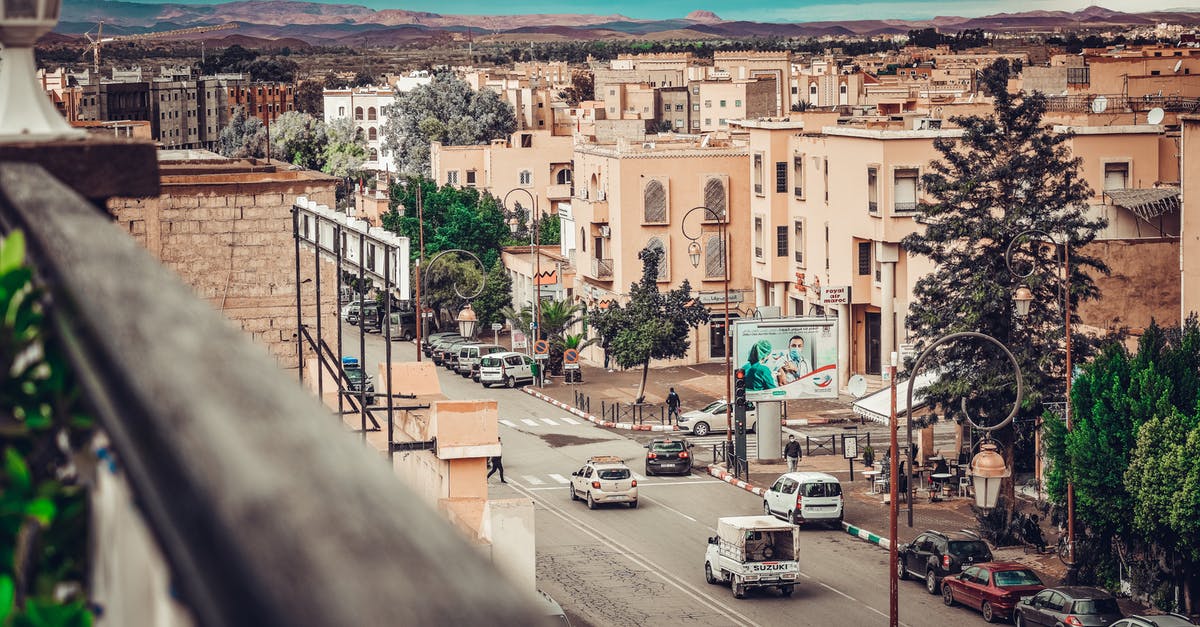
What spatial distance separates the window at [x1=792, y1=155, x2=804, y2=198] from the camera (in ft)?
206

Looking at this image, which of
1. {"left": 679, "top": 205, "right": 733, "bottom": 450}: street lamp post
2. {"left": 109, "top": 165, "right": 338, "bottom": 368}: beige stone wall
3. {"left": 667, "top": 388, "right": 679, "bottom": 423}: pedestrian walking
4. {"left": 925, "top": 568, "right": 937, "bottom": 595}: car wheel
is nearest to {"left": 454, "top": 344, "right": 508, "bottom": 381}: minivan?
{"left": 679, "top": 205, "right": 733, "bottom": 450}: street lamp post

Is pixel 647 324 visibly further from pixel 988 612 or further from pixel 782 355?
pixel 988 612

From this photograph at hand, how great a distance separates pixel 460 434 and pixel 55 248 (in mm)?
15736

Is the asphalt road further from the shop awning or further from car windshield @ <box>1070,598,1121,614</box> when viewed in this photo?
the shop awning

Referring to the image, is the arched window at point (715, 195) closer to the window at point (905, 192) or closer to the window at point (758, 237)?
the window at point (758, 237)

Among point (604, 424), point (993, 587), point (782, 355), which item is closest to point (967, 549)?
point (993, 587)

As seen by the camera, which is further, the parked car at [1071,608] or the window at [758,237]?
the window at [758,237]

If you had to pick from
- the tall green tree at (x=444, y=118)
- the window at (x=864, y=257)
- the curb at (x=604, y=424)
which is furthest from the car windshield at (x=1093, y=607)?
the tall green tree at (x=444, y=118)

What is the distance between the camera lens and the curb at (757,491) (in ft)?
124

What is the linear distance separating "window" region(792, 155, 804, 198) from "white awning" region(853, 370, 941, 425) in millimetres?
18748

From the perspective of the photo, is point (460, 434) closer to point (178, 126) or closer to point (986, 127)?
point (986, 127)

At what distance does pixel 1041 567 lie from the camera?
35.4m

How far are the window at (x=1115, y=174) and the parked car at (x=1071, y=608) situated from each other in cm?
2692

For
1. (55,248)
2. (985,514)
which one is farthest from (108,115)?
(55,248)
